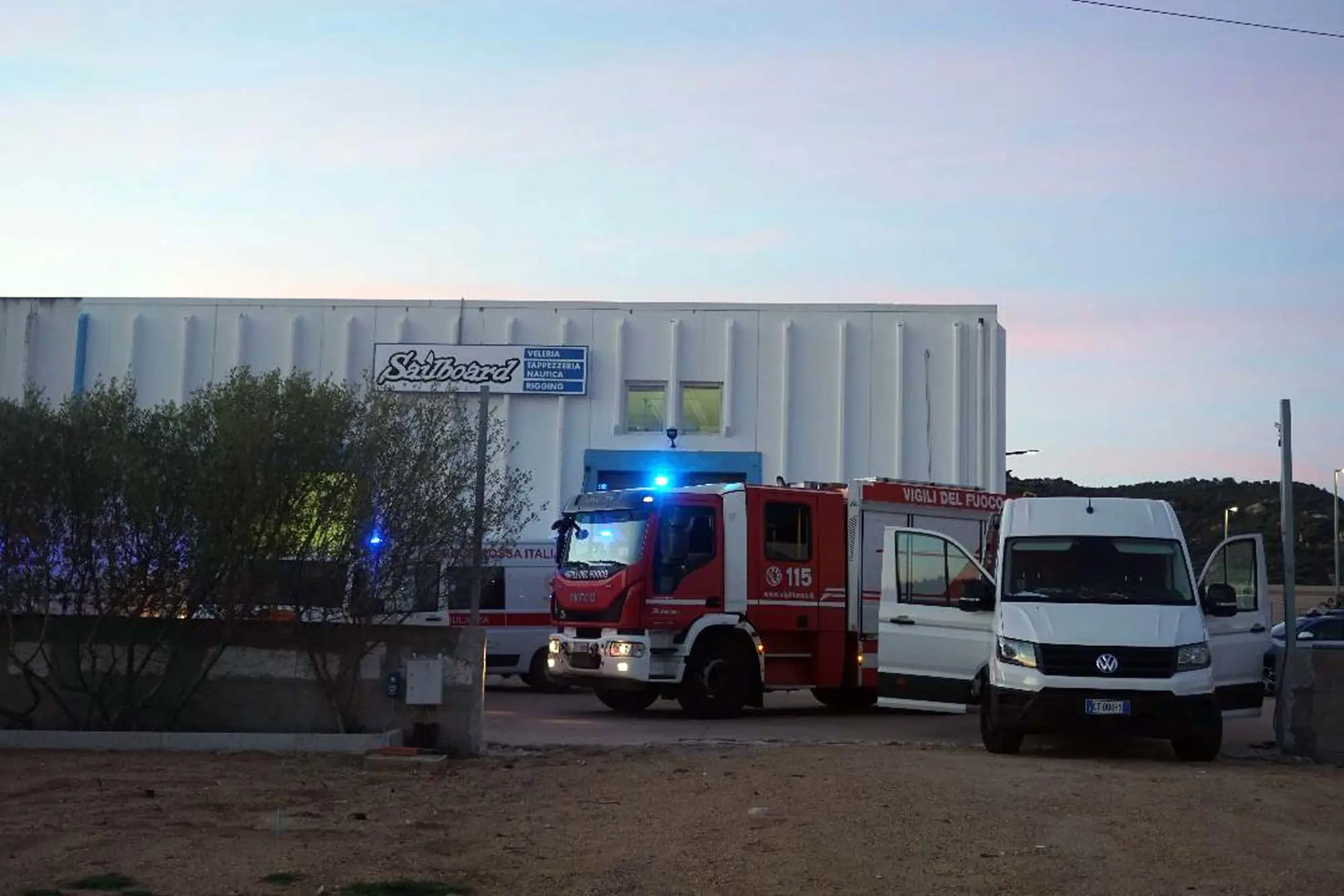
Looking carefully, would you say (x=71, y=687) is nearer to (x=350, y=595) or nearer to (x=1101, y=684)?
(x=350, y=595)

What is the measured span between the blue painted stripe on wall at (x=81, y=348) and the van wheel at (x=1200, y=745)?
24.2 metres

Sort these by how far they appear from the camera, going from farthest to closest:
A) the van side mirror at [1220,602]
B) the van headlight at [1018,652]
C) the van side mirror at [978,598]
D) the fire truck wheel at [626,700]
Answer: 1. the fire truck wheel at [626,700]
2. the van side mirror at [978,598]
3. the van side mirror at [1220,602]
4. the van headlight at [1018,652]

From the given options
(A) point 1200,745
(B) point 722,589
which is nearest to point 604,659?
(B) point 722,589

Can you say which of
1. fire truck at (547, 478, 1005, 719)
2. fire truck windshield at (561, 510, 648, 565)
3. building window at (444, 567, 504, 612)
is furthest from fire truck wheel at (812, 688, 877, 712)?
building window at (444, 567, 504, 612)

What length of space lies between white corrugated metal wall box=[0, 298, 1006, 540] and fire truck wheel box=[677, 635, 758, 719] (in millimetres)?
11310

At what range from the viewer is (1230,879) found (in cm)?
833

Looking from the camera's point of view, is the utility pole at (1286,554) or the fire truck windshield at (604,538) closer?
the utility pole at (1286,554)

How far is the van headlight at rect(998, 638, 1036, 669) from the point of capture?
560 inches

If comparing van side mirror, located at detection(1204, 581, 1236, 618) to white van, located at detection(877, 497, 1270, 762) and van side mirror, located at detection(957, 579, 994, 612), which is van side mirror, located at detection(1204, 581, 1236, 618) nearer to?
white van, located at detection(877, 497, 1270, 762)

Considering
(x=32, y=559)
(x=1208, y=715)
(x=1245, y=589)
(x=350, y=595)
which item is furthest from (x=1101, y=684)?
(x=32, y=559)

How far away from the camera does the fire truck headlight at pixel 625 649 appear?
730 inches

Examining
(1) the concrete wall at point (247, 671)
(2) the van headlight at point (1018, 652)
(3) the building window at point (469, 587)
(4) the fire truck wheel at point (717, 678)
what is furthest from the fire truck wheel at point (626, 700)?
(2) the van headlight at point (1018, 652)

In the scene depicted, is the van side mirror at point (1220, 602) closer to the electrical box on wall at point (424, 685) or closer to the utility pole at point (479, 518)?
the utility pole at point (479, 518)

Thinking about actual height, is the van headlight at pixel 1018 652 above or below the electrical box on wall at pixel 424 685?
above
